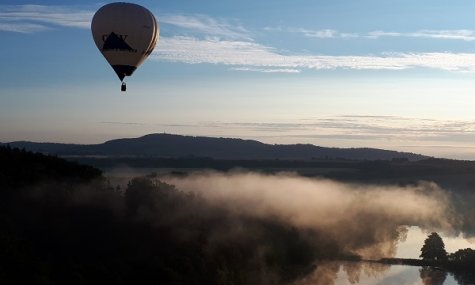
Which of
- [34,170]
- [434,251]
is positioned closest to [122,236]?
[34,170]

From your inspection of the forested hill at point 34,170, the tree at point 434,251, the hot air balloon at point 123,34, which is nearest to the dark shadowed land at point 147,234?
the forested hill at point 34,170

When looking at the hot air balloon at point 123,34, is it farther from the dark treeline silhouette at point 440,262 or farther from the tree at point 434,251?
the tree at point 434,251

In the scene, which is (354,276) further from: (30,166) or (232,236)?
(30,166)

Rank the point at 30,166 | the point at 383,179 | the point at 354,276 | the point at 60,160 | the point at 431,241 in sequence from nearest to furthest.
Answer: the point at 30,166 < the point at 60,160 < the point at 354,276 < the point at 431,241 < the point at 383,179

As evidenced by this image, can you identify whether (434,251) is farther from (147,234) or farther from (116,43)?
(116,43)

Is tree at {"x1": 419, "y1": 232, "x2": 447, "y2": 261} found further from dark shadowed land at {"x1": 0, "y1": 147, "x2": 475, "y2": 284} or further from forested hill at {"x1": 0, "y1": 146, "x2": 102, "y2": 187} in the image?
forested hill at {"x1": 0, "y1": 146, "x2": 102, "y2": 187}

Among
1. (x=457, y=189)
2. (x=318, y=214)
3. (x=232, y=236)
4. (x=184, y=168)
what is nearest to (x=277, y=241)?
(x=232, y=236)
